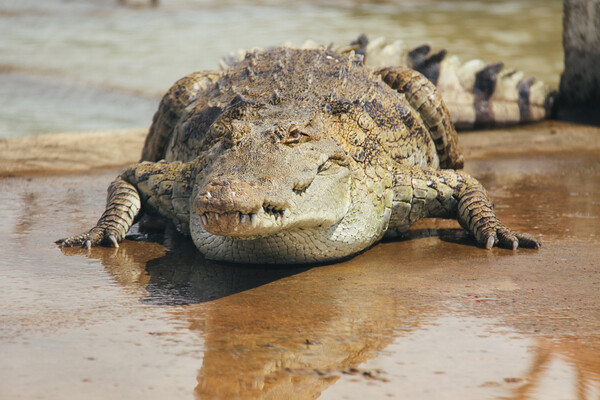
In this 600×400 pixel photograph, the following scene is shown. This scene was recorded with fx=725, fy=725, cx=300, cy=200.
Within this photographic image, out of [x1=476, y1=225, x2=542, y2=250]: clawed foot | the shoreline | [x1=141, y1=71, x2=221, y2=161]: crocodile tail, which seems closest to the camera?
[x1=476, y1=225, x2=542, y2=250]: clawed foot

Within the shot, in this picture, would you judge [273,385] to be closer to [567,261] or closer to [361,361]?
[361,361]

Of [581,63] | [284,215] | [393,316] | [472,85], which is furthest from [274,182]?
[581,63]

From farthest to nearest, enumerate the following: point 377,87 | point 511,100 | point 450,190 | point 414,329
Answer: point 511,100, point 377,87, point 450,190, point 414,329

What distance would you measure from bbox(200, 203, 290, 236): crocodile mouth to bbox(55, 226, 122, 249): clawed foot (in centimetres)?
134

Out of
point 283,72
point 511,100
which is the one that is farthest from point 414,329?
point 511,100

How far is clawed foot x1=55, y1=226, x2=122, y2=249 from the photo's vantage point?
4.17 meters

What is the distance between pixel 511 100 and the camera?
785 centimetres

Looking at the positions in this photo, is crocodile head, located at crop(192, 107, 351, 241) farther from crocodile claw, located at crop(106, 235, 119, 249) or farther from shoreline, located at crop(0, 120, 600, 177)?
shoreline, located at crop(0, 120, 600, 177)

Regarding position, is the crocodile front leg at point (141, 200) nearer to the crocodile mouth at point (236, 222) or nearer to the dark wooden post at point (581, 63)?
the crocodile mouth at point (236, 222)

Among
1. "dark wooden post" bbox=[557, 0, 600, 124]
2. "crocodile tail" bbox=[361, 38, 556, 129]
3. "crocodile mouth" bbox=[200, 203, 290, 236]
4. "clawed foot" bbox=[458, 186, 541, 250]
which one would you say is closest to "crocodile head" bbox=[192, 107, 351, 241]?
"crocodile mouth" bbox=[200, 203, 290, 236]

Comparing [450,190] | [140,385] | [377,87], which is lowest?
[140,385]

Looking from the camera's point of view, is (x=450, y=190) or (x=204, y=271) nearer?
(x=204, y=271)

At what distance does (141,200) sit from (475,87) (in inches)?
170

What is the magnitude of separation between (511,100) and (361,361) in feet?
19.1
